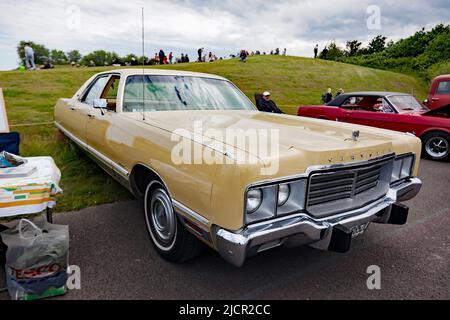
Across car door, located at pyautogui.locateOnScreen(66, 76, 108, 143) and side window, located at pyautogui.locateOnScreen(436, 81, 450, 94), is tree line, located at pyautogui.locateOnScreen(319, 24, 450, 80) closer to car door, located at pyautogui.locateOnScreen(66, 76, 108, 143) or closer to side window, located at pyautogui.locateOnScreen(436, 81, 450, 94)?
side window, located at pyautogui.locateOnScreen(436, 81, 450, 94)

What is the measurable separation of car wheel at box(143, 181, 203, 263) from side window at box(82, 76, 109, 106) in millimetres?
2062

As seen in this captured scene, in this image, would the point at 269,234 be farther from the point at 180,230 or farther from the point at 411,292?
the point at 411,292

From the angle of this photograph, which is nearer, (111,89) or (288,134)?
(288,134)

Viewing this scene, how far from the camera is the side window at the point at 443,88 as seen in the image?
8.79m

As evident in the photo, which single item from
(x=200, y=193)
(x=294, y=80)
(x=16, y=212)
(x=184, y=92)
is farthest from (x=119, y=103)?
(x=294, y=80)

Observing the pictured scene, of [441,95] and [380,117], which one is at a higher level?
[441,95]

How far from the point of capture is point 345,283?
2406 mm

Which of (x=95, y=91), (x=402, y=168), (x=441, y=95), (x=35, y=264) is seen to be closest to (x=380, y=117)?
(x=441, y=95)

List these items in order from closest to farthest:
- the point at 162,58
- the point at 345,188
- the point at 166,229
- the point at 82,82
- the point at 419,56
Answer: the point at 345,188 → the point at 166,229 → the point at 82,82 → the point at 162,58 → the point at 419,56

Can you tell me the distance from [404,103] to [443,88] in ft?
8.54

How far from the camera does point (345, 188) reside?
2.23 metres

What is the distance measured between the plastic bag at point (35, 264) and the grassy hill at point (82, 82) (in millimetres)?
1543

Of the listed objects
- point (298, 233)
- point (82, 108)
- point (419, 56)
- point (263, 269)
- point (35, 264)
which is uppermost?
point (419, 56)

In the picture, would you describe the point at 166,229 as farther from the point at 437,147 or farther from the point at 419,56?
the point at 419,56
